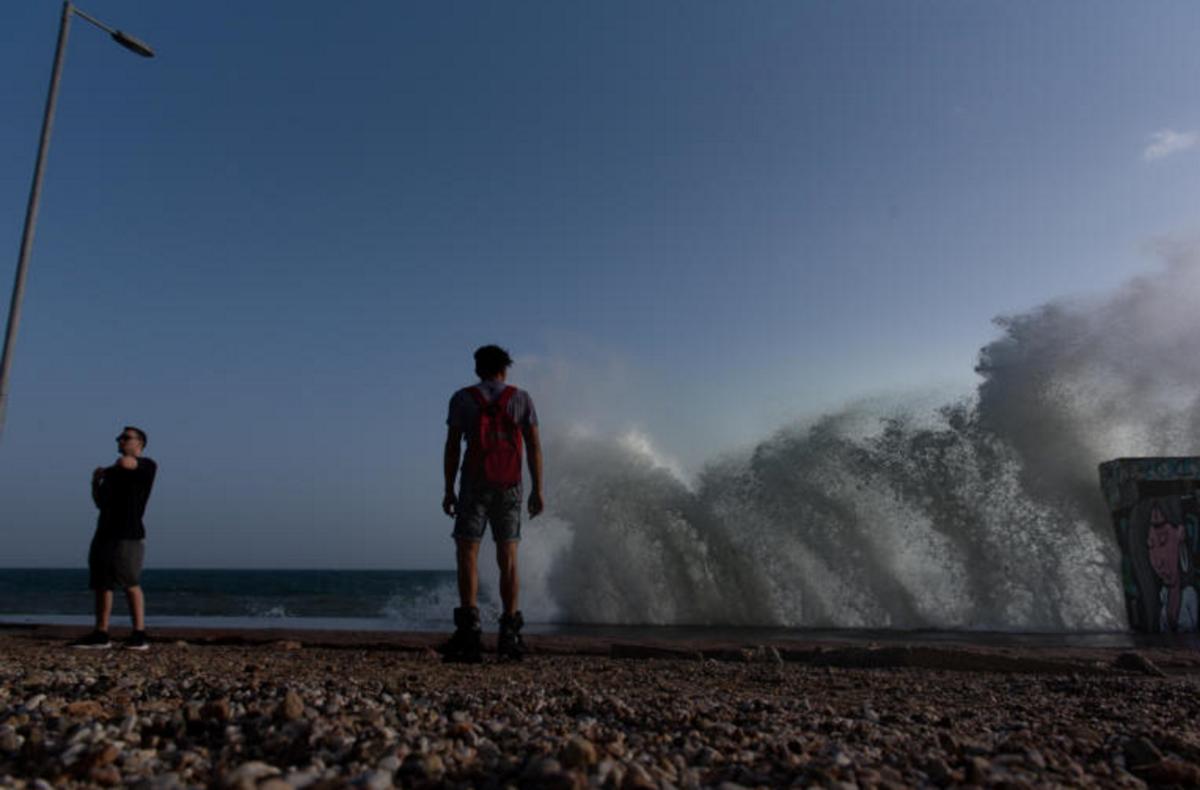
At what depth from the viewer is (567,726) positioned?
2324 millimetres

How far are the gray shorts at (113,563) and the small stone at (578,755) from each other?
184 inches

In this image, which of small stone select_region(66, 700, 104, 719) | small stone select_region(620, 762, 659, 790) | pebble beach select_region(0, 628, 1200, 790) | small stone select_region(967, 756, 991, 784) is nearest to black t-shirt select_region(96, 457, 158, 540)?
pebble beach select_region(0, 628, 1200, 790)

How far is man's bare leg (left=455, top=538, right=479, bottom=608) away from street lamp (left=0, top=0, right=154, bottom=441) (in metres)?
4.99

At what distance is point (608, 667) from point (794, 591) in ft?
34.4

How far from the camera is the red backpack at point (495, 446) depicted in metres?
4.32

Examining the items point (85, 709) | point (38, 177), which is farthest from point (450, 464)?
point (38, 177)

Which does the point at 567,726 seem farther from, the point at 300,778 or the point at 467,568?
the point at 467,568

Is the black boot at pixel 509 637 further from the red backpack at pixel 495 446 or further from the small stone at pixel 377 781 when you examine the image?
the small stone at pixel 377 781

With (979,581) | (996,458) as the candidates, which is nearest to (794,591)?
(979,581)

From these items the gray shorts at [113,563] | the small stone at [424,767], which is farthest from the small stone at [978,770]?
the gray shorts at [113,563]

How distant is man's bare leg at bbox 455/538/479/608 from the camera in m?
4.21

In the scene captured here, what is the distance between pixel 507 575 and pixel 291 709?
2197mm

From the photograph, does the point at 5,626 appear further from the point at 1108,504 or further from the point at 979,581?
the point at 1108,504

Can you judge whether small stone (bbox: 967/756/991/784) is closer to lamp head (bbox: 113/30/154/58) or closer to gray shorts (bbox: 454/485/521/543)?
gray shorts (bbox: 454/485/521/543)
